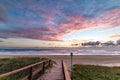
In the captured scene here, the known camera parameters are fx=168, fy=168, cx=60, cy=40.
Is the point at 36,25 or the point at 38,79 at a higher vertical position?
the point at 36,25

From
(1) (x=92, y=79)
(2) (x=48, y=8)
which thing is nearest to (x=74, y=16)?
(2) (x=48, y=8)

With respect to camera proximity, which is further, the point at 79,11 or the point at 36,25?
the point at 36,25

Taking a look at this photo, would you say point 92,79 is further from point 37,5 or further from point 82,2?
point 37,5

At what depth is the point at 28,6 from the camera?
18.7 metres

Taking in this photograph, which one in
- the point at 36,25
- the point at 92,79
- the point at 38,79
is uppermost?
the point at 36,25

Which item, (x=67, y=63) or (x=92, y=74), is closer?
(x=92, y=74)

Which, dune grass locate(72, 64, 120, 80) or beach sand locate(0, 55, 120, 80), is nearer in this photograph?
beach sand locate(0, 55, 120, 80)

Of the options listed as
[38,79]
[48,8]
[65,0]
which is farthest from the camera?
[48,8]

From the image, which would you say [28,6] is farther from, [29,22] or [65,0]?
[29,22]

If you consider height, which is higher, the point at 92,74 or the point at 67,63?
the point at 67,63

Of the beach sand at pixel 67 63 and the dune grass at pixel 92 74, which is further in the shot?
the dune grass at pixel 92 74

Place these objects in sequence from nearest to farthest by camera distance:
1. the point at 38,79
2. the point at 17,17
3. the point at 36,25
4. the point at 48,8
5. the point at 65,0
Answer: the point at 38,79
the point at 65,0
the point at 48,8
the point at 17,17
the point at 36,25

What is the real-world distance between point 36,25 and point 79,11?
903cm

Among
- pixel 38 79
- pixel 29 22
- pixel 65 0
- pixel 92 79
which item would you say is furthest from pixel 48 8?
pixel 38 79
